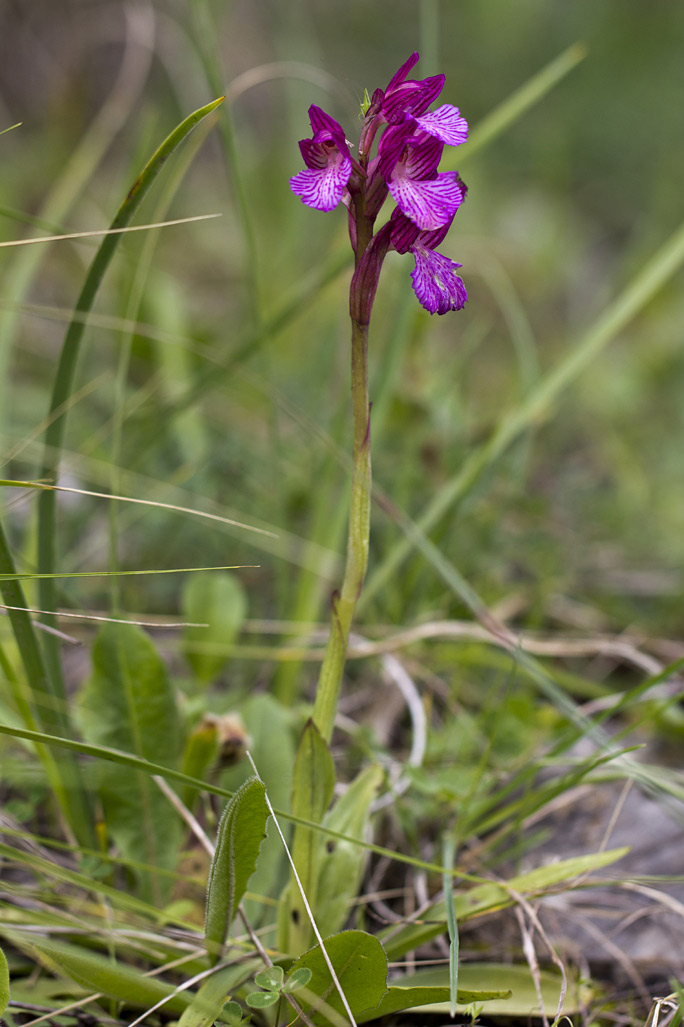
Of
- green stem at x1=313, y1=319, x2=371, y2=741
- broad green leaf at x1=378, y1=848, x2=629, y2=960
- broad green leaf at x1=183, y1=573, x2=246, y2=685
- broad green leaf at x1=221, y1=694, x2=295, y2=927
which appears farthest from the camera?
broad green leaf at x1=183, y1=573, x2=246, y2=685

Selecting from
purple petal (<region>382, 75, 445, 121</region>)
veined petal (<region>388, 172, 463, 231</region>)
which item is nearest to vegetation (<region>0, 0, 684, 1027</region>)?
veined petal (<region>388, 172, 463, 231</region>)

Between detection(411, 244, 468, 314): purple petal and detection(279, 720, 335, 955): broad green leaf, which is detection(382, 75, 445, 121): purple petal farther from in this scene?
detection(279, 720, 335, 955): broad green leaf

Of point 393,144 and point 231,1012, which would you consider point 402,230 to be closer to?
point 393,144

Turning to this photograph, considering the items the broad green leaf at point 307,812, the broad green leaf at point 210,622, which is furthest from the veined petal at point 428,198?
the broad green leaf at point 210,622

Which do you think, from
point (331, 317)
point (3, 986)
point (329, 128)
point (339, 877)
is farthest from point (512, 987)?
point (331, 317)

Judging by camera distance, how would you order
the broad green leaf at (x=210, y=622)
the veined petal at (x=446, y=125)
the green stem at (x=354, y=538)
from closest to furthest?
the veined petal at (x=446, y=125), the green stem at (x=354, y=538), the broad green leaf at (x=210, y=622)

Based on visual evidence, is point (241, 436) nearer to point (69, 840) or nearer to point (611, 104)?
point (69, 840)

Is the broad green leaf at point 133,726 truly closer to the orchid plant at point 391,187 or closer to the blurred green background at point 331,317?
the blurred green background at point 331,317
